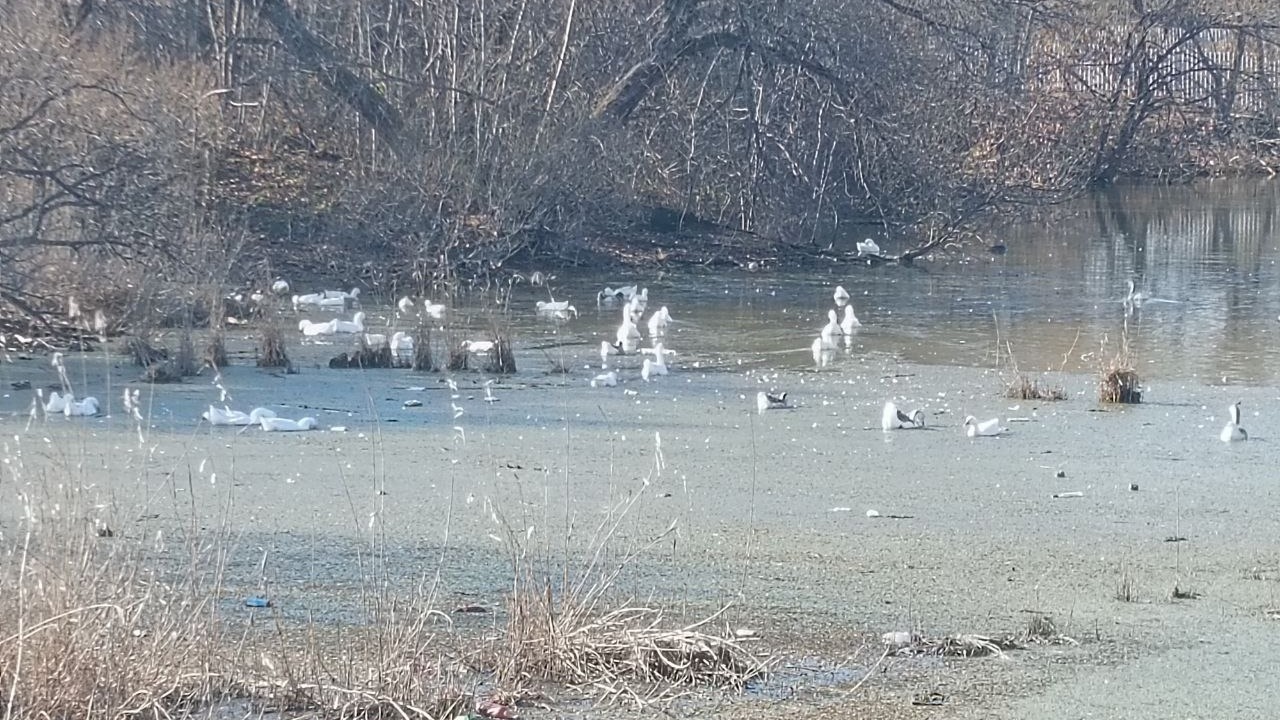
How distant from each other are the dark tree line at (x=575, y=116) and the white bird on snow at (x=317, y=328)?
1.52 meters

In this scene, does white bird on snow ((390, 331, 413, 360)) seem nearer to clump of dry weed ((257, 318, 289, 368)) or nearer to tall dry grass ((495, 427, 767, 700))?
clump of dry weed ((257, 318, 289, 368))

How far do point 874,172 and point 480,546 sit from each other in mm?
17624

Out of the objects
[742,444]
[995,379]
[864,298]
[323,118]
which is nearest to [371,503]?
[742,444]

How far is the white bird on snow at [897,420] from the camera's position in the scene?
11820 mm

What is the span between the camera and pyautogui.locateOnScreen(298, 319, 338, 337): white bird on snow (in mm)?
16656

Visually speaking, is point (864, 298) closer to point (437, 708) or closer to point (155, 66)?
point (155, 66)

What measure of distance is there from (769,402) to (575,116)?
10400mm

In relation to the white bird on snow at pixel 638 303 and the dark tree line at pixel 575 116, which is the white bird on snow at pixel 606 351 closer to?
the white bird on snow at pixel 638 303

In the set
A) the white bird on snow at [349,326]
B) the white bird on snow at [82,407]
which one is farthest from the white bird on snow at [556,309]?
the white bird on snow at [82,407]

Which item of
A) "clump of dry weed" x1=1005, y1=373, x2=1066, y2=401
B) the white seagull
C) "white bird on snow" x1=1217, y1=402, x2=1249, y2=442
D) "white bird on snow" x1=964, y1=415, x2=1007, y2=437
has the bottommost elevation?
"white bird on snow" x1=1217, y1=402, x2=1249, y2=442

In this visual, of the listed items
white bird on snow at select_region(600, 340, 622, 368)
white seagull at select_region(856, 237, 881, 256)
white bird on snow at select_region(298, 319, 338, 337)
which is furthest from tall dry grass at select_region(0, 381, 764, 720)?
white seagull at select_region(856, 237, 881, 256)

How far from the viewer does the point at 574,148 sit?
22.2 m

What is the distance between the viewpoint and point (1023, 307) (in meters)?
19.8

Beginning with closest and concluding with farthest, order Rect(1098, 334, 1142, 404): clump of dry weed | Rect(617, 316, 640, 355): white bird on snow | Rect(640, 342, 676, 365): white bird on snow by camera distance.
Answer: Rect(1098, 334, 1142, 404): clump of dry weed, Rect(640, 342, 676, 365): white bird on snow, Rect(617, 316, 640, 355): white bird on snow
